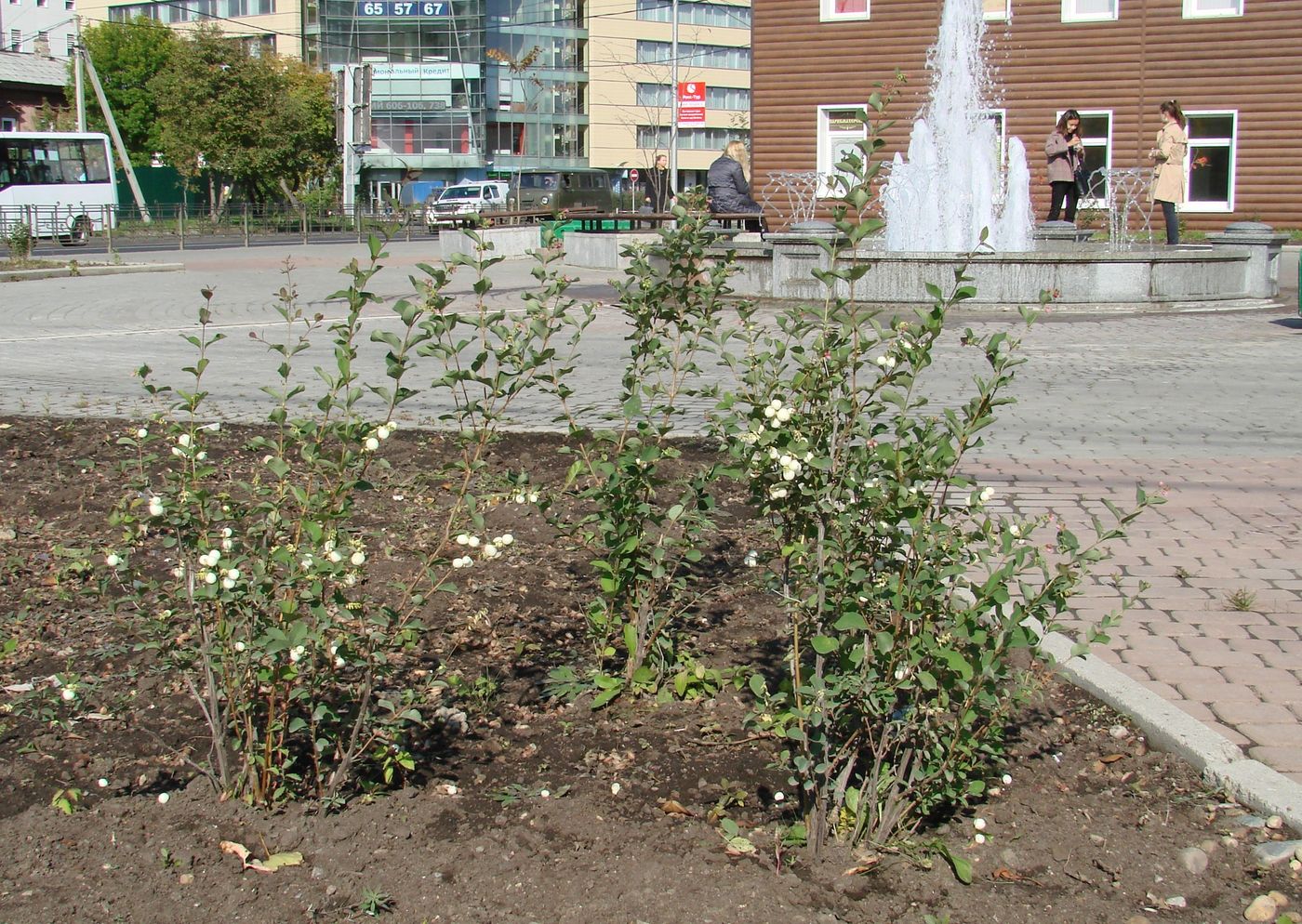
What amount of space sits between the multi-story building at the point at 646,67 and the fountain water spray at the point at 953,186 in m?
55.2

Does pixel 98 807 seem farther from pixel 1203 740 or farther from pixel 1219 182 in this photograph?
pixel 1219 182

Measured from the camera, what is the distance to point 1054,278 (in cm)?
1592

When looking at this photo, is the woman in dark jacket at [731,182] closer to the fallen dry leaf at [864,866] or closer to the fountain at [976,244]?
the fountain at [976,244]

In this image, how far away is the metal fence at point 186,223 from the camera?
128 feet

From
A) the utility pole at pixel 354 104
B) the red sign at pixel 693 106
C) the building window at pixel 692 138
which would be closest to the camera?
the utility pole at pixel 354 104

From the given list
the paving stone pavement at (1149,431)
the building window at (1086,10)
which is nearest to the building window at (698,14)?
the building window at (1086,10)

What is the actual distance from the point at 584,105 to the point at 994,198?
204 feet

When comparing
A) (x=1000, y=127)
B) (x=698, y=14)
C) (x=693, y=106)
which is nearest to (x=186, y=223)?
(x=693, y=106)

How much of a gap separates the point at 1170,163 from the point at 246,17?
74.3 m

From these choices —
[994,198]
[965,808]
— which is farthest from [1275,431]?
[994,198]

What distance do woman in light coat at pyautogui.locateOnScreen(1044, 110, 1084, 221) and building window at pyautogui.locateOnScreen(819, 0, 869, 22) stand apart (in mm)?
12305

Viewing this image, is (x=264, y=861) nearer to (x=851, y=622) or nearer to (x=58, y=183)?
(x=851, y=622)

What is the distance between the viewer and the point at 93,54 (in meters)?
72.4

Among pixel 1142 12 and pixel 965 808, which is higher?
pixel 1142 12
